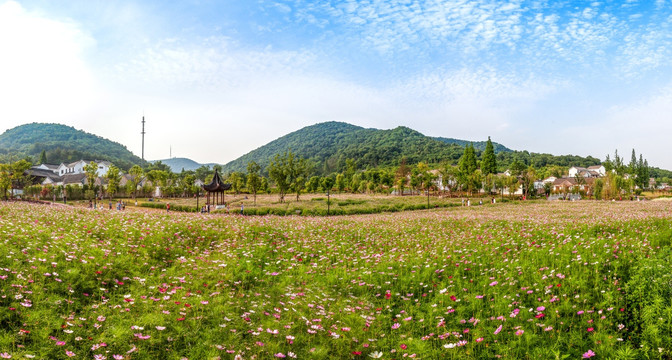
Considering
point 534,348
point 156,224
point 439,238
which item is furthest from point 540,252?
point 156,224

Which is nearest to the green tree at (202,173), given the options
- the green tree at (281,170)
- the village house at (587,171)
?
the green tree at (281,170)

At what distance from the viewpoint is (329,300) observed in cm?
704

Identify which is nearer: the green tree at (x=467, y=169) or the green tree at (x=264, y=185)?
the green tree at (x=467, y=169)

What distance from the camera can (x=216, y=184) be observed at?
38.7 m

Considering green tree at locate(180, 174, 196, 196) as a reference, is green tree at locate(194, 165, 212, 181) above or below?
above

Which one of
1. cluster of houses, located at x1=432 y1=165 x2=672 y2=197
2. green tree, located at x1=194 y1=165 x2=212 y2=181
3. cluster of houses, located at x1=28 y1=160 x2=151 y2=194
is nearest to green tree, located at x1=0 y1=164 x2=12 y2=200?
cluster of houses, located at x1=28 y1=160 x2=151 y2=194

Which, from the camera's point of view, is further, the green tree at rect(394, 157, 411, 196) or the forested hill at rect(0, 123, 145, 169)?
the forested hill at rect(0, 123, 145, 169)

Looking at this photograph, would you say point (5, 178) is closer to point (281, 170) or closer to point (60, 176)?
point (281, 170)

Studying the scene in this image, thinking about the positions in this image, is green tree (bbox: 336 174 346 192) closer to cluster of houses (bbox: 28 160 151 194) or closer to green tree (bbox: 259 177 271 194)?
green tree (bbox: 259 177 271 194)

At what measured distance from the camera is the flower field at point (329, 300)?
491 cm

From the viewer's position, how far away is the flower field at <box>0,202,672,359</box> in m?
4.91

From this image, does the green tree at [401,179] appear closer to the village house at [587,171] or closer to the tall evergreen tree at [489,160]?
the tall evergreen tree at [489,160]

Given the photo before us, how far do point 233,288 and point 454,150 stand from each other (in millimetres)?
166219

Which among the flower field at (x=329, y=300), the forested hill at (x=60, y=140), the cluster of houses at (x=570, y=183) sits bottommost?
the flower field at (x=329, y=300)
